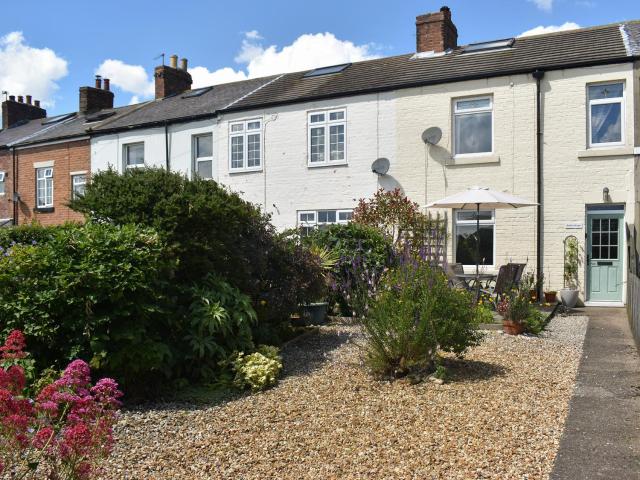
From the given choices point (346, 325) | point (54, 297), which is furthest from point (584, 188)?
point (54, 297)

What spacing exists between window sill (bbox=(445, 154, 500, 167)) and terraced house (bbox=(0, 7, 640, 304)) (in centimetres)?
3

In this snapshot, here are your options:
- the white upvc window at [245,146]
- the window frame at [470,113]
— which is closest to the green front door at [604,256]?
the window frame at [470,113]

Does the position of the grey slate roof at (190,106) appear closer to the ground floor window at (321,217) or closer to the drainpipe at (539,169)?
the ground floor window at (321,217)

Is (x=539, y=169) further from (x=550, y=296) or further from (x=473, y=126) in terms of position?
(x=550, y=296)

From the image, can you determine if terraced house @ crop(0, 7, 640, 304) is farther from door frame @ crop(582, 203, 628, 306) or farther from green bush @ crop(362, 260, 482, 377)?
green bush @ crop(362, 260, 482, 377)

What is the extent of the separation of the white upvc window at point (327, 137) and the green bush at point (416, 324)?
10.3 metres

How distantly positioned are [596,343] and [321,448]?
573 cm

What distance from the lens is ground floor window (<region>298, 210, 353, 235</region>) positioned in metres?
16.5

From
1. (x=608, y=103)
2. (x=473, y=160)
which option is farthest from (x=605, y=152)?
(x=473, y=160)

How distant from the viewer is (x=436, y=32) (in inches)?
678

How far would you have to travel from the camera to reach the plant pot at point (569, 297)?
1322 cm

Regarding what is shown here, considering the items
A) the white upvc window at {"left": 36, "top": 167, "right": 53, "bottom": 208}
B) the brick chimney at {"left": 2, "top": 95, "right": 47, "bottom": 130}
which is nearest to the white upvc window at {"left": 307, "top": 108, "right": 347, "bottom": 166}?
the white upvc window at {"left": 36, "top": 167, "right": 53, "bottom": 208}

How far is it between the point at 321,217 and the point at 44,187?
39.5 feet

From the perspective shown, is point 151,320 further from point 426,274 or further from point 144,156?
point 144,156
